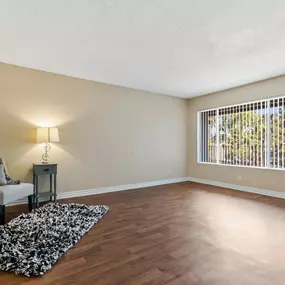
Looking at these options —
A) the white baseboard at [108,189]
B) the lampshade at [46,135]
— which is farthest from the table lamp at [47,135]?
the white baseboard at [108,189]

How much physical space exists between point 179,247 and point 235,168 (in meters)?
3.52

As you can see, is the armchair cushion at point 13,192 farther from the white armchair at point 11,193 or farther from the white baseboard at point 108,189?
the white baseboard at point 108,189

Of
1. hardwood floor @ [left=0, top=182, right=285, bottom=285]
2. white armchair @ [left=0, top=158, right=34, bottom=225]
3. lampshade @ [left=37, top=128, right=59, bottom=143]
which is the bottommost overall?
hardwood floor @ [left=0, top=182, right=285, bottom=285]

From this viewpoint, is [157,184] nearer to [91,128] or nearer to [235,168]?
[235,168]

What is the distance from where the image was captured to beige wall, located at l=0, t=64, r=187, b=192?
151 inches

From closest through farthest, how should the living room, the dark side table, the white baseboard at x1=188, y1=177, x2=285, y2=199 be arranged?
the living room < the dark side table < the white baseboard at x1=188, y1=177, x2=285, y2=199

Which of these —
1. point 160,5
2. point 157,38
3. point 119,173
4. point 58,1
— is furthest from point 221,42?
point 119,173

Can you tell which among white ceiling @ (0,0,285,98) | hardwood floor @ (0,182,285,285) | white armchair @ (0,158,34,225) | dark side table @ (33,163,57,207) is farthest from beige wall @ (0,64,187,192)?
hardwood floor @ (0,182,285,285)

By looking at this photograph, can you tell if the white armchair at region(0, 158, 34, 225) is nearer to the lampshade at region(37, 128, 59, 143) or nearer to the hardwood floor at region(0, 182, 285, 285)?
the hardwood floor at region(0, 182, 285, 285)

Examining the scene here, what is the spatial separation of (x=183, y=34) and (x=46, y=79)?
108 inches

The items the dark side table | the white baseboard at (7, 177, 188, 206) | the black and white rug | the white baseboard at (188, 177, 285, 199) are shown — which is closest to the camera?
the black and white rug

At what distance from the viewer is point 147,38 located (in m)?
2.83

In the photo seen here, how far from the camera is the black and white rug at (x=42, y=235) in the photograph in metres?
1.83

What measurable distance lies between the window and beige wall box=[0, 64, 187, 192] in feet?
2.49
